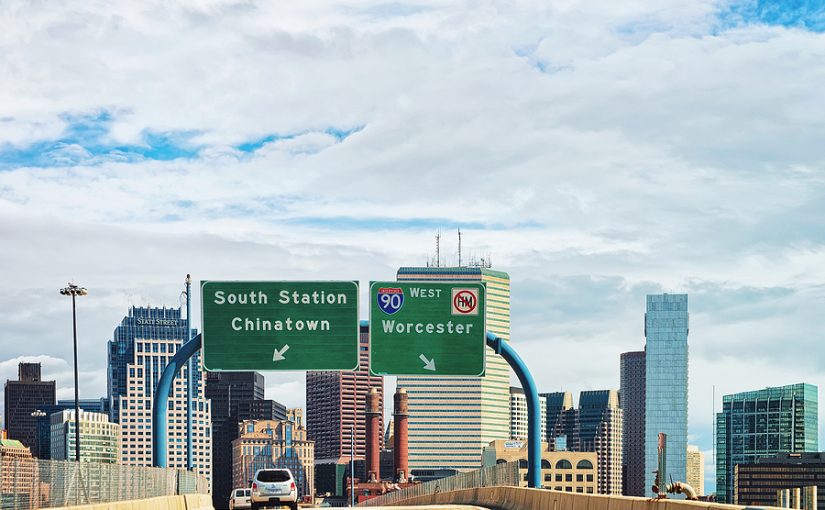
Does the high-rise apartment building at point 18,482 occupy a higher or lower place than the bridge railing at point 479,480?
higher

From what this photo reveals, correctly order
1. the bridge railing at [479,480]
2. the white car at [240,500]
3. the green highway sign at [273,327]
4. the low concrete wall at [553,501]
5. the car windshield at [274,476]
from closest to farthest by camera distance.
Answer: the low concrete wall at [553,501]
the bridge railing at [479,480]
the green highway sign at [273,327]
the car windshield at [274,476]
the white car at [240,500]

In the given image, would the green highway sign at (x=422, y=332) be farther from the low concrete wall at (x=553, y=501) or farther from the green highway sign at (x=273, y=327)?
the low concrete wall at (x=553, y=501)

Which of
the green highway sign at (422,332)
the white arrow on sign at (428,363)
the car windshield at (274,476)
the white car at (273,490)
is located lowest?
the white car at (273,490)

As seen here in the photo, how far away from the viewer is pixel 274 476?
47625 millimetres

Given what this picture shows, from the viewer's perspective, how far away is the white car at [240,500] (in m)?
54.4

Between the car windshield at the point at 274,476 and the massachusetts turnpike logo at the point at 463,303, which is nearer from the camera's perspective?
the massachusetts turnpike logo at the point at 463,303

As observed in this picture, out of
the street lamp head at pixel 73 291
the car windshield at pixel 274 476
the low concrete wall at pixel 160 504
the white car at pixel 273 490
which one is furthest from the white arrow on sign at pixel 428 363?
the street lamp head at pixel 73 291

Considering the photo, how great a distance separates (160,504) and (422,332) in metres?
9.74

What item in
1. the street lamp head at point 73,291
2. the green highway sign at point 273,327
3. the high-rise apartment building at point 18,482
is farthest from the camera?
the street lamp head at point 73,291

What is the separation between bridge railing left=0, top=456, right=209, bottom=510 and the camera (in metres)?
27.3

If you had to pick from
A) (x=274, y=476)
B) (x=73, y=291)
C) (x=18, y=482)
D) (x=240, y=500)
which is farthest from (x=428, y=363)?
(x=73, y=291)

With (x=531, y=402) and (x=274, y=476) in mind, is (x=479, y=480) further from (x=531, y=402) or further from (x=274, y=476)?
(x=274, y=476)

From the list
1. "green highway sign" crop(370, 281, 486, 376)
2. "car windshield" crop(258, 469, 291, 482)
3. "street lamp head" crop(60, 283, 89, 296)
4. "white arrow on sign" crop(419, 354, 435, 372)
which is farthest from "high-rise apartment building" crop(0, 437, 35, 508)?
"street lamp head" crop(60, 283, 89, 296)

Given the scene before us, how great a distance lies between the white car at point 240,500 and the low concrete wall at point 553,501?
26.2 feet
